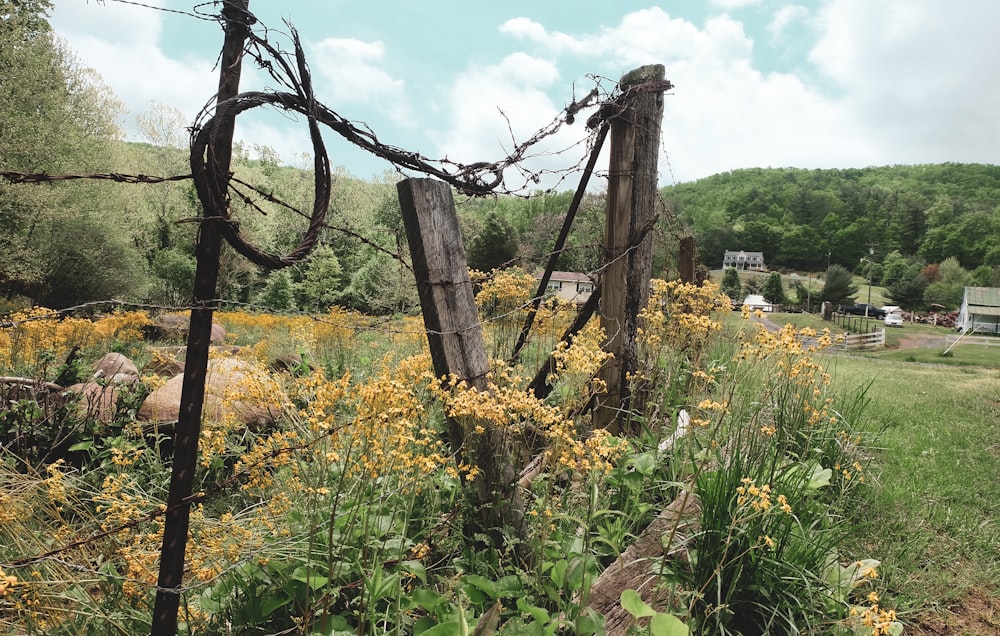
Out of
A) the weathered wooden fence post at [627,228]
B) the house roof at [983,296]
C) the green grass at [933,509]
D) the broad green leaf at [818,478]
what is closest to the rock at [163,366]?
the weathered wooden fence post at [627,228]

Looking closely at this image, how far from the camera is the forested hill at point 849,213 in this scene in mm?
44812

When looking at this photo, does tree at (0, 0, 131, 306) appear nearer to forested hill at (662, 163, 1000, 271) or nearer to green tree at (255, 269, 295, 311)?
green tree at (255, 269, 295, 311)

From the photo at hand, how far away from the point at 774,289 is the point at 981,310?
2548cm

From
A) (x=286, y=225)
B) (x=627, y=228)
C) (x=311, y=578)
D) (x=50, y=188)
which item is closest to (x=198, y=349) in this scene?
(x=311, y=578)

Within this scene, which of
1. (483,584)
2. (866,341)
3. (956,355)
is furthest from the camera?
(866,341)

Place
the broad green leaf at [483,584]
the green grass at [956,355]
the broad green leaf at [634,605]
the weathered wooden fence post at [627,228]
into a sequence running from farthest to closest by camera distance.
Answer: the green grass at [956,355]
the weathered wooden fence post at [627,228]
the broad green leaf at [483,584]
the broad green leaf at [634,605]

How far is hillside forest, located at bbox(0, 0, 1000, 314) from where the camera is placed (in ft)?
51.8

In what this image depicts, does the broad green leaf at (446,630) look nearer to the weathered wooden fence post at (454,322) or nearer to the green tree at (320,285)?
the weathered wooden fence post at (454,322)

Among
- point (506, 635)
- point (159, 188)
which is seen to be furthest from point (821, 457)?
point (159, 188)

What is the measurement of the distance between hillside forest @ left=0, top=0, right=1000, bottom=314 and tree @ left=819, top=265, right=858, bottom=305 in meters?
2.53

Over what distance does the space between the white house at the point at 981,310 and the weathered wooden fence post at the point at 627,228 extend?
3491 cm

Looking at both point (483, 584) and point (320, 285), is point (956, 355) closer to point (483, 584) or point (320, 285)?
point (483, 584)

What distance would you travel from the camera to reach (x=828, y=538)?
254cm

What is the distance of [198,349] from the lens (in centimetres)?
140
